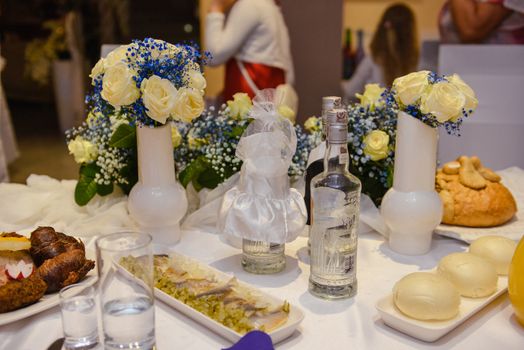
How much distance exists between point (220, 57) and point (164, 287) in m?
1.73

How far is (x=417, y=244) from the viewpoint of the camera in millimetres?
1209

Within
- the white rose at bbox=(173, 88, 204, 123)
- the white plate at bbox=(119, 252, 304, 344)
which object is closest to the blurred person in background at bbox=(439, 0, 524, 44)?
the white rose at bbox=(173, 88, 204, 123)

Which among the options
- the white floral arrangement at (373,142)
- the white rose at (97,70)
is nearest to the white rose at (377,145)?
the white floral arrangement at (373,142)

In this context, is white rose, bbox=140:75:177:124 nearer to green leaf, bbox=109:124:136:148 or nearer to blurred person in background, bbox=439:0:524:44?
green leaf, bbox=109:124:136:148

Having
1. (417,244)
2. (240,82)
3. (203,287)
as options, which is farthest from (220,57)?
(203,287)

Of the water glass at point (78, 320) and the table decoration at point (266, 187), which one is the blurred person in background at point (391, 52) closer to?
the table decoration at point (266, 187)

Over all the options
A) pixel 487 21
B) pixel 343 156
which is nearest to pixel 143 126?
pixel 343 156

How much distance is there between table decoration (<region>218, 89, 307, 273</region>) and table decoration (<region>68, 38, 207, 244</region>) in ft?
0.56

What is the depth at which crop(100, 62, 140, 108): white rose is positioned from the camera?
108 centimetres

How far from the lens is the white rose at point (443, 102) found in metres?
1.09

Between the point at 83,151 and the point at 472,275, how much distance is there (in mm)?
926

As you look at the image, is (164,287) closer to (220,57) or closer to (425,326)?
(425,326)

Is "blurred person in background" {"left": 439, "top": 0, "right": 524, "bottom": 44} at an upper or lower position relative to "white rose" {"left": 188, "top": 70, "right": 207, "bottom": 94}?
upper

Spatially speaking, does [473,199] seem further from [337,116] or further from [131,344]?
[131,344]
